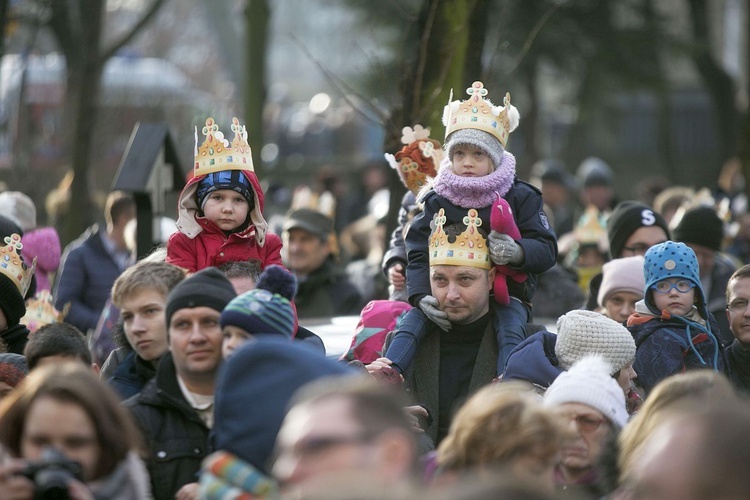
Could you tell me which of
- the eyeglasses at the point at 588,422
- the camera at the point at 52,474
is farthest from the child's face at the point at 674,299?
the camera at the point at 52,474

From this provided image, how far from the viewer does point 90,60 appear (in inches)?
609

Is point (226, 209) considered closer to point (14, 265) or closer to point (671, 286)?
point (14, 265)

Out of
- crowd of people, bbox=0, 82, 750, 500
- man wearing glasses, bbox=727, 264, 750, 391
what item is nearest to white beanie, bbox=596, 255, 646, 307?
crowd of people, bbox=0, 82, 750, 500

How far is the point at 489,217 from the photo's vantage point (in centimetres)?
816

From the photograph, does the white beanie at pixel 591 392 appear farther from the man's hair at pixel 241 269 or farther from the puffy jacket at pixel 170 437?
the man's hair at pixel 241 269

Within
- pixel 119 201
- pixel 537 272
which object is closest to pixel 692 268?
pixel 537 272

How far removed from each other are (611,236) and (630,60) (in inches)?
640

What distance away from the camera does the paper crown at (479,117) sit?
8.42m

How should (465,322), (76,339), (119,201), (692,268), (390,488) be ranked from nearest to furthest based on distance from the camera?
1. (390,488)
2. (76,339)
3. (465,322)
4. (692,268)
5. (119,201)

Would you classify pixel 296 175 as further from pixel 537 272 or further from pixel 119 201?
pixel 537 272

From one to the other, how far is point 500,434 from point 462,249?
2901 mm

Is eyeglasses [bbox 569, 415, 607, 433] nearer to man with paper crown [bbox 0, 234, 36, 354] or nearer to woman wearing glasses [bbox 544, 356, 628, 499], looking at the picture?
woman wearing glasses [bbox 544, 356, 628, 499]

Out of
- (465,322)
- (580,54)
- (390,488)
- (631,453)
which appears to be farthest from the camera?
(580,54)

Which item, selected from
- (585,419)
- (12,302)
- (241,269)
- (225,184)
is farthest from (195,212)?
(585,419)
